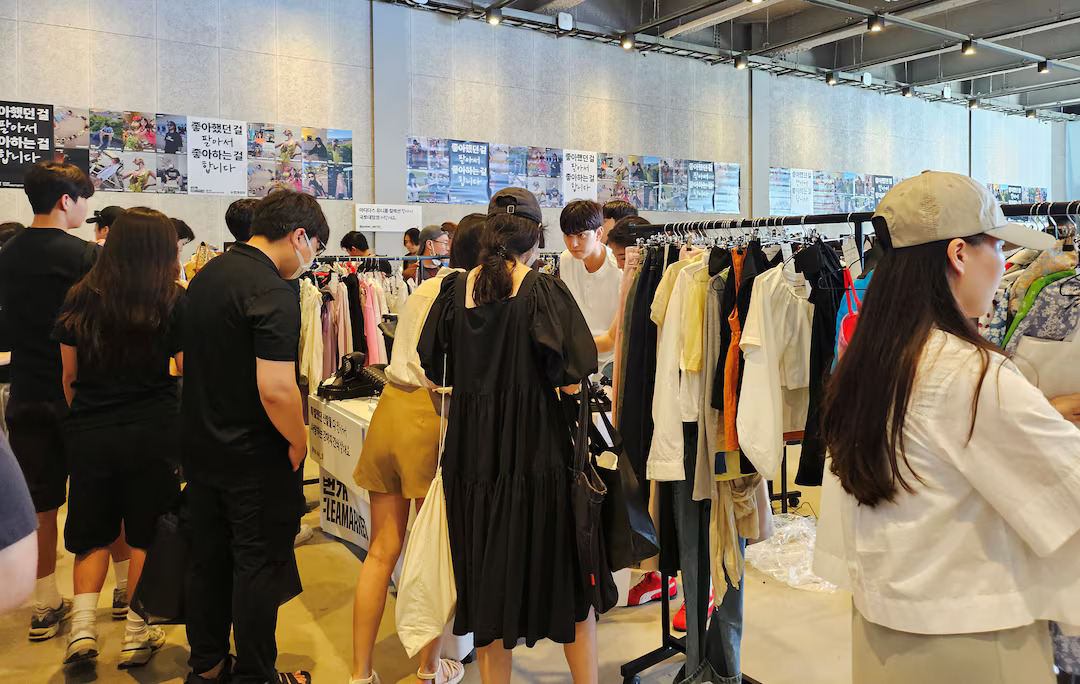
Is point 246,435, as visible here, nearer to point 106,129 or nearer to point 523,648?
point 523,648

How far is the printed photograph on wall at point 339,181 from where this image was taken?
7.97 metres

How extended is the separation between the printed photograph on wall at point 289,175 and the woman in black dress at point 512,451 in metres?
6.12

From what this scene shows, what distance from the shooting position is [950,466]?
1.26 m

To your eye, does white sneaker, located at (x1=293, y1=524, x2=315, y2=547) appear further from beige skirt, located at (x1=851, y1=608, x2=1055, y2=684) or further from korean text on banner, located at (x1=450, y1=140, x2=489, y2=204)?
korean text on banner, located at (x1=450, y1=140, x2=489, y2=204)

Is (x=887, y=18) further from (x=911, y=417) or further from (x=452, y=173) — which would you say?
(x=911, y=417)

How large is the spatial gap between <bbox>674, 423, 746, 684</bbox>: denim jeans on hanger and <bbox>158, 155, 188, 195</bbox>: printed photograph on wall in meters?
6.39

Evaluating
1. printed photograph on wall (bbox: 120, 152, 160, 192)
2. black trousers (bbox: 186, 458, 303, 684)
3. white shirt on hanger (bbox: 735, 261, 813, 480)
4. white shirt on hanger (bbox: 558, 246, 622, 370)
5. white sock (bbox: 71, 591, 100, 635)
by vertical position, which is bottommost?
white sock (bbox: 71, 591, 100, 635)

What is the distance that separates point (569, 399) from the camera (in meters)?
2.21

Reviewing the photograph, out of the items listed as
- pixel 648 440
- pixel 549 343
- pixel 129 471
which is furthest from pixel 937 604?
pixel 129 471

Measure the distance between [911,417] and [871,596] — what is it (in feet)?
1.07

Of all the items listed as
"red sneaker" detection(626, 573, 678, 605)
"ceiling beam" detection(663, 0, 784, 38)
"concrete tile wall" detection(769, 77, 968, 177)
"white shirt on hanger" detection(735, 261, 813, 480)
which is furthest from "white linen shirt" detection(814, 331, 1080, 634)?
"concrete tile wall" detection(769, 77, 968, 177)

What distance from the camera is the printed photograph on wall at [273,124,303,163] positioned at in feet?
25.2

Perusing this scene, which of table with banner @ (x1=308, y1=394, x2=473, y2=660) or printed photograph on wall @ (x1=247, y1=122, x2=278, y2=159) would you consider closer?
table with banner @ (x1=308, y1=394, x2=473, y2=660)

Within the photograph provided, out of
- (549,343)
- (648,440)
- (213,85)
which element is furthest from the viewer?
(213,85)
